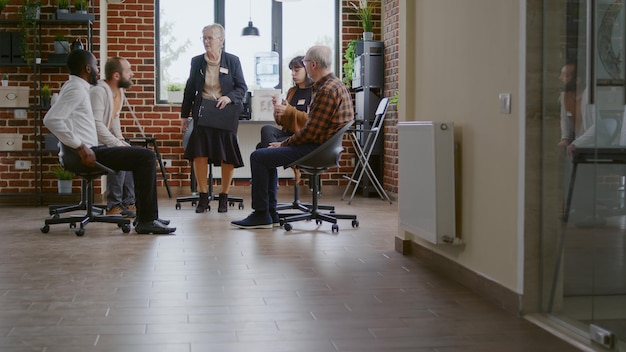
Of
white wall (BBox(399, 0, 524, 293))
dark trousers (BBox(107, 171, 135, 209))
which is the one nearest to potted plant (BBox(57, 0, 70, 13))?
dark trousers (BBox(107, 171, 135, 209))

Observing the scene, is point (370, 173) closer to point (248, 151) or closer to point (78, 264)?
point (248, 151)

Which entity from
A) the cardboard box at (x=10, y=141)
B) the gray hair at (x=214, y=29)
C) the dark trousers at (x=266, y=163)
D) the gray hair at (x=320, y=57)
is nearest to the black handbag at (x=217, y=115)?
the gray hair at (x=214, y=29)

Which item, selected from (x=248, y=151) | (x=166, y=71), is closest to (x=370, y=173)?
(x=248, y=151)

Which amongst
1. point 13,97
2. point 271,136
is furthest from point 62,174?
point 271,136

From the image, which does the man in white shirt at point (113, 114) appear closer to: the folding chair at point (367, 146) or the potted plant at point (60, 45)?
the potted plant at point (60, 45)

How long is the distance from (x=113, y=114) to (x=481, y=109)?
3.97 metres

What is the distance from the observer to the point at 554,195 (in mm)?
3629

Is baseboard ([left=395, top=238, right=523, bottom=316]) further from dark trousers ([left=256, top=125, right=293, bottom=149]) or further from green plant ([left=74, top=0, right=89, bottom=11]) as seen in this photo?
green plant ([left=74, top=0, right=89, bottom=11])

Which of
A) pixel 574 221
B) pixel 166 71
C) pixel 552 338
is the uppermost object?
pixel 166 71

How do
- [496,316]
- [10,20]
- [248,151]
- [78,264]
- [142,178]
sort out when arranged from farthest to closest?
[248,151] → [10,20] → [142,178] → [78,264] → [496,316]

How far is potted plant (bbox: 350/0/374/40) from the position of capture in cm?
1016

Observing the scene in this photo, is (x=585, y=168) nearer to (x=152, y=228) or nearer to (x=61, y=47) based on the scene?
(x=152, y=228)

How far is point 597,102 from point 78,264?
126 inches

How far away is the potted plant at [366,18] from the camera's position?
10164 millimetres
